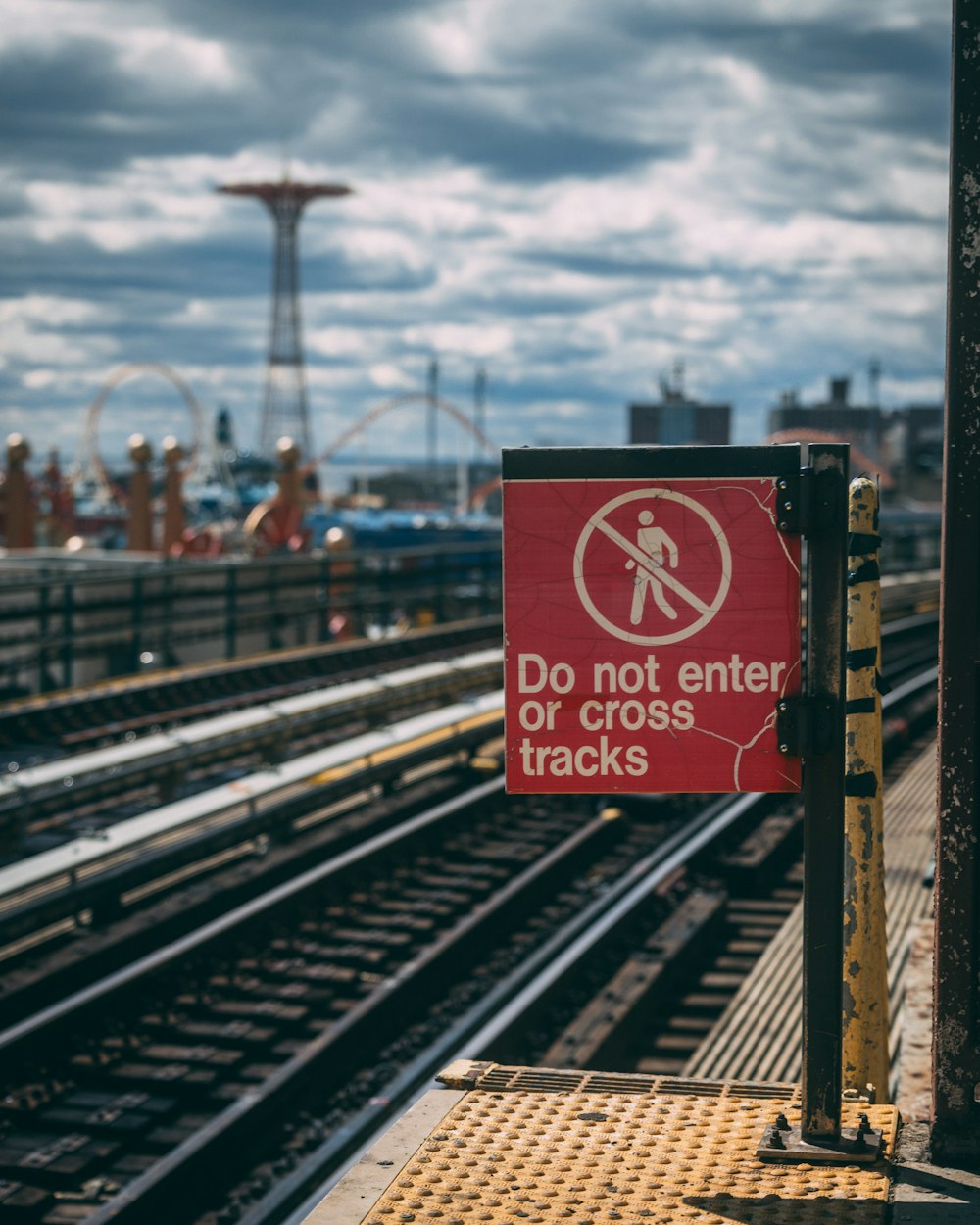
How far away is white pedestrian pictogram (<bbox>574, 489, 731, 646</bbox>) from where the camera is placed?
403 centimetres

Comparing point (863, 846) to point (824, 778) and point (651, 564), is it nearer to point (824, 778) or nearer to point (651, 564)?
point (824, 778)

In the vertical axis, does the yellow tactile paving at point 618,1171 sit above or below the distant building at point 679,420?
below

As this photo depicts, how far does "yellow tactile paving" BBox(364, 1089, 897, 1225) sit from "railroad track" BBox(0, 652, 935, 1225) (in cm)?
194

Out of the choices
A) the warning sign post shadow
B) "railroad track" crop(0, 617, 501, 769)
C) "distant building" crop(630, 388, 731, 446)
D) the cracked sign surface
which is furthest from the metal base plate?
"distant building" crop(630, 388, 731, 446)

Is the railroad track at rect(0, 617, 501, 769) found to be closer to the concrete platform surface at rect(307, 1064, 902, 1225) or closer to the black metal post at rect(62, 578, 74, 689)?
the black metal post at rect(62, 578, 74, 689)

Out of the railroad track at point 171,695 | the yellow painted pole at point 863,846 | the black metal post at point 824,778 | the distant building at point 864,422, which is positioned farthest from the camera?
the distant building at point 864,422

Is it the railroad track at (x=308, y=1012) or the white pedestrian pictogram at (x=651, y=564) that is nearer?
the white pedestrian pictogram at (x=651, y=564)

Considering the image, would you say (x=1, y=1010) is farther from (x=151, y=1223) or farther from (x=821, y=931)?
(x=821, y=931)

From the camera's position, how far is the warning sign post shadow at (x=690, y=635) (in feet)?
13.2

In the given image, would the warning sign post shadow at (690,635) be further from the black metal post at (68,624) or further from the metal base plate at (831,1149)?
the black metal post at (68,624)

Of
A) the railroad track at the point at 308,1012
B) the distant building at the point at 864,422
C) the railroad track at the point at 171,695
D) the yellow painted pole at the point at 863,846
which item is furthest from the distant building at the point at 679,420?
the yellow painted pole at the point at 863,846

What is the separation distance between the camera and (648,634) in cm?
405

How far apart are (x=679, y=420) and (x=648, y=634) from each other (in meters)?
147

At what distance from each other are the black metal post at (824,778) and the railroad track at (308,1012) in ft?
8.80
